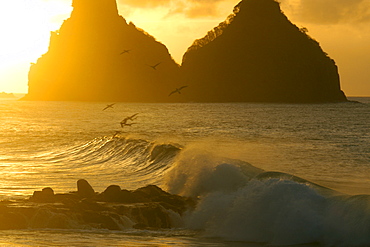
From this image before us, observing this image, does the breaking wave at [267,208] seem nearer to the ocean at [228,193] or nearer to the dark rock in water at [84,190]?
the ocean at [228,193]

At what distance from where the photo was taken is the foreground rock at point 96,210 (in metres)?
16.0

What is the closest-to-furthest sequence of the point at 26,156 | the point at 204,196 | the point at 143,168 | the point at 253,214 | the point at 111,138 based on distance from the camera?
the point at 253,214, the point at 204,196, the point at 143,168, the point at 26,156, the point at 111,138

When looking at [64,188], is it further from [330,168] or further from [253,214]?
[330,168]

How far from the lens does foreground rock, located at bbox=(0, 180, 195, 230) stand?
628 inches

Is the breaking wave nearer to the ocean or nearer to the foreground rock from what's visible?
the ocean

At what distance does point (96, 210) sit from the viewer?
55.5 feet

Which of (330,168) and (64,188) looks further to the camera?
(330,168)

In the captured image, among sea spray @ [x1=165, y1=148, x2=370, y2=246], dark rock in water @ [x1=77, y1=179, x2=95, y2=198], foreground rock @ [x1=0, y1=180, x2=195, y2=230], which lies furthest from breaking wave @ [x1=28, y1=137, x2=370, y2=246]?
dark rock in water @ [x1=77, y1=179, x2=95, y2=198]

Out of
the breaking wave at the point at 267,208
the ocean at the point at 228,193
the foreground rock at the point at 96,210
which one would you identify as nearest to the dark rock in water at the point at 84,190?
the foreground rock at the point at 96,210

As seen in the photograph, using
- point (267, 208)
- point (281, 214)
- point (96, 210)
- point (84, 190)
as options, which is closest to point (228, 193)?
point (267, 208)

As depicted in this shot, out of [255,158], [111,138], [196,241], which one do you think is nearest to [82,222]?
[196,241]

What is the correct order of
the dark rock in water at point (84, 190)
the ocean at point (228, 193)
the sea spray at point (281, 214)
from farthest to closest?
the dark rock in water at point (84, 190) → the ocean at point (228, 193) → the sea spray at point (281, 214)

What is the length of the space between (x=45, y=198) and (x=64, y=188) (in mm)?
5216

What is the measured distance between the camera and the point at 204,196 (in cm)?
1950
